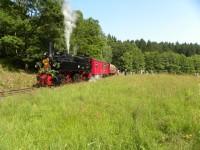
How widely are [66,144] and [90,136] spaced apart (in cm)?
121

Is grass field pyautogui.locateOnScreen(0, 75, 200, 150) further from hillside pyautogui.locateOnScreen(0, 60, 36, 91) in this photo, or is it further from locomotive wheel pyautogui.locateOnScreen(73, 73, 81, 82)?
hillside pyautogui.locateOnScreen(0, 60, 36, 91)

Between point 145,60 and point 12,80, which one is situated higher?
point 145,60

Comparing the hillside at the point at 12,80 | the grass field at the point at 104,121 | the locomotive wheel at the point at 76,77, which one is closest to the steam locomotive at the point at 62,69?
the locomotive wheel at the point at 76,77

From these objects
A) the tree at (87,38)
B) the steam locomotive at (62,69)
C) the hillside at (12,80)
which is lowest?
the hillside at (12,80)

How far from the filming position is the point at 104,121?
12844mm

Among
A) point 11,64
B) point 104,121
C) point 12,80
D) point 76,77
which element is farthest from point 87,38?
point 104,121

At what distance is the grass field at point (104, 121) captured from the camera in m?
10.2

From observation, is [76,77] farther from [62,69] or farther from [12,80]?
[12,80]

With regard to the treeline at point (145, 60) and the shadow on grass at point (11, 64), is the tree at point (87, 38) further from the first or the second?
the treeline at point (145, 60)

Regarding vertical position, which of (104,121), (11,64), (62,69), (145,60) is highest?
(11,64)

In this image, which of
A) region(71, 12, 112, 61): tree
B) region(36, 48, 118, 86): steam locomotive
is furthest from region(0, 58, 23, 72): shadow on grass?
region(36, 48, 118, 86): steam locomotive

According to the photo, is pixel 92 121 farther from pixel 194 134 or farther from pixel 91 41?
pixel 91 41

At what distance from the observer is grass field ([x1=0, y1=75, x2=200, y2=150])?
1020cm

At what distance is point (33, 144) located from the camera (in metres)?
10.2
